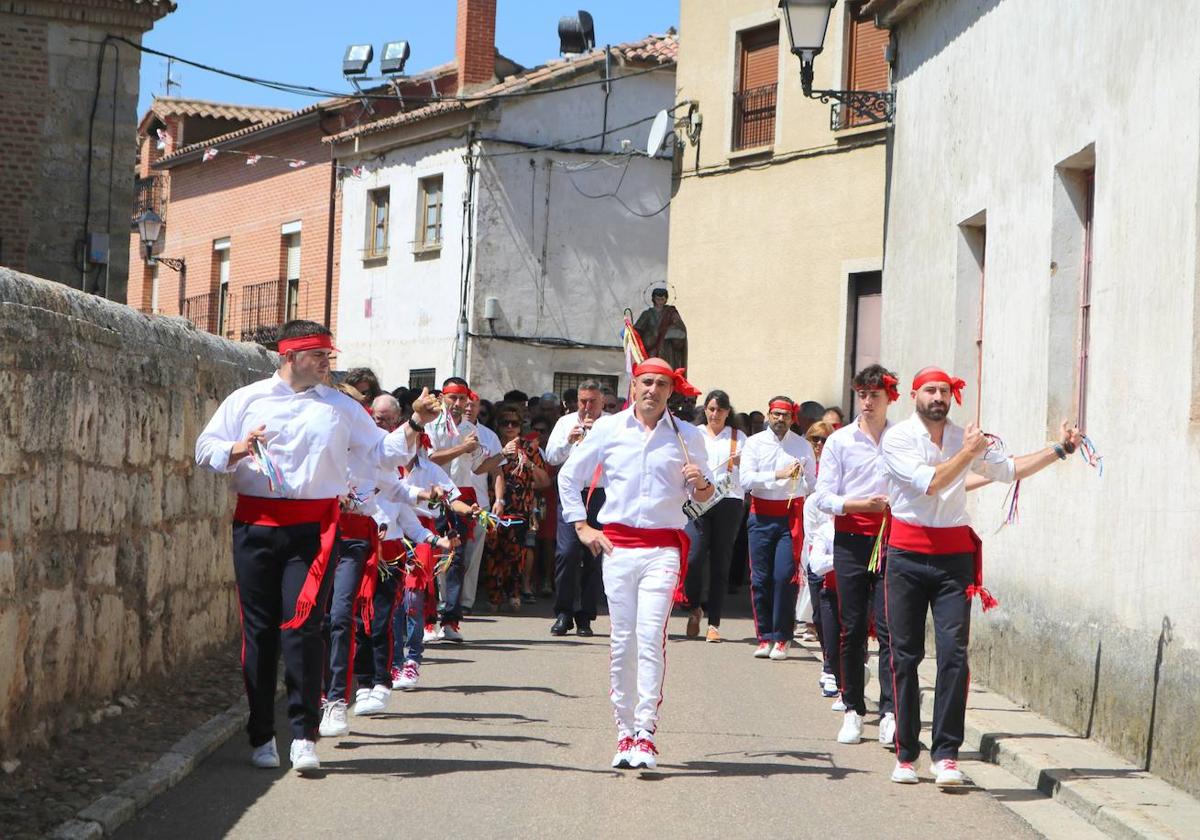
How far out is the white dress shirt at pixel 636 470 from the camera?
8688mm

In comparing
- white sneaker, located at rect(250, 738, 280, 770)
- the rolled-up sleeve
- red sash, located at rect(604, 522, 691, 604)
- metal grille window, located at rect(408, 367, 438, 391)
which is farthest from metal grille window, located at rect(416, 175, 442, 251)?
white sneaker, located at rect(250, 738, 280, 770)

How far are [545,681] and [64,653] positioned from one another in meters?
4.16

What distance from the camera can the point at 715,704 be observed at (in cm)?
1073

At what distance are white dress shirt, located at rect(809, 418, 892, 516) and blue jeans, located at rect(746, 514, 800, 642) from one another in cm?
333

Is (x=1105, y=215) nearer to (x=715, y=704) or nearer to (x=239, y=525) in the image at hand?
(x=715, y=704)

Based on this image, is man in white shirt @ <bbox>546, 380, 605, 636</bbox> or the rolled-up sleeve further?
man in white shirt @ <bbox>546, 380, 605, 636</bbox>

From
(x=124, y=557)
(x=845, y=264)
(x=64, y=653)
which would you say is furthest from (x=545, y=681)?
(x=845, y=264)

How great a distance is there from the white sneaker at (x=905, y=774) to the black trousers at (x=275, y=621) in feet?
8.87

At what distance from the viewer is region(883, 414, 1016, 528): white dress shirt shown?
322 inches

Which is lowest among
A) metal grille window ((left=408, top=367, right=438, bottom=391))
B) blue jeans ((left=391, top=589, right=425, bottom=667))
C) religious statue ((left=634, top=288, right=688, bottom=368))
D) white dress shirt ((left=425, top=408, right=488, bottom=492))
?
blue jeans ((left=391, top=589, right=425, bottom=667))

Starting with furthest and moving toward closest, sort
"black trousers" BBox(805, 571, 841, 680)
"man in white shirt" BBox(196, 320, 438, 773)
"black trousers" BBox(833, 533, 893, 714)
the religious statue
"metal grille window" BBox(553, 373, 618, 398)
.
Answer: "metal grille window" BBox(553, 373, 618, 398) < the religious statue < "black trousers" BBox(805, 571, 841, 680) < "black trousers" BBox(833, 533, 893, 714) < "man in white shirt" BBox(196, 320, 438, 773)

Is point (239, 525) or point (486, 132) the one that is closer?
point (239, 525)

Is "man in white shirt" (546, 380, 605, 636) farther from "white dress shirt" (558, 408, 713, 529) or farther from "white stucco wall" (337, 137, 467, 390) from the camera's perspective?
"white stucco wall" (337, 137, 467, 390)

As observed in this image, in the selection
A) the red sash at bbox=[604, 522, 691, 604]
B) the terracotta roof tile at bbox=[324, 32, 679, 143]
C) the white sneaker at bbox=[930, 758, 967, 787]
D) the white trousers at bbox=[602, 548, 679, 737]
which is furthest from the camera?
the terracotta roof tile at bbox=[324, 32, 679, 143]
